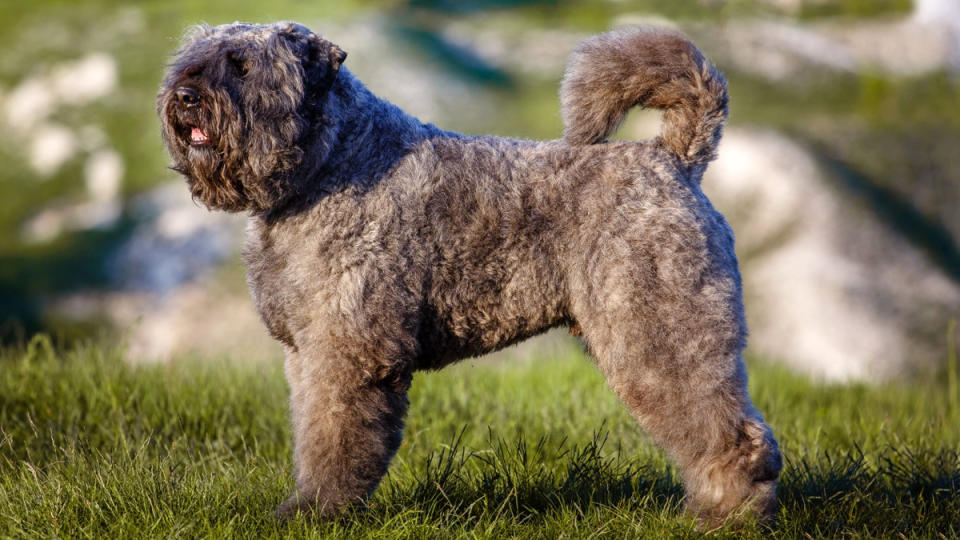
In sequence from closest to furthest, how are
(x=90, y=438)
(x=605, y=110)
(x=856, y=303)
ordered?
1. (x=605, y=110)
2. (x=90, y=438)
3. (x=856, y=303)

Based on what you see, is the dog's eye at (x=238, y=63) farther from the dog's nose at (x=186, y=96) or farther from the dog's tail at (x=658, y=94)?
the dog's tail at (x=658, y=94)

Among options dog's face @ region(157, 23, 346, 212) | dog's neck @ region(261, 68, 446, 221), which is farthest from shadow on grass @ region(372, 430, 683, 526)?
dog's face @ region(157, 23, 346, 212)

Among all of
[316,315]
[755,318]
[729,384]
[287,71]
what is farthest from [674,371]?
[755,318]

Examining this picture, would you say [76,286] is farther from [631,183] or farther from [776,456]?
[776,456]

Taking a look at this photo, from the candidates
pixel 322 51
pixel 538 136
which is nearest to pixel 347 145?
pixel 322 51

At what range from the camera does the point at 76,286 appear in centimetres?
964

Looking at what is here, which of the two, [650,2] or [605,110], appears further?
[650,2]

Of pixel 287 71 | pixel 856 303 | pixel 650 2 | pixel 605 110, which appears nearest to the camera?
pixel 287 71

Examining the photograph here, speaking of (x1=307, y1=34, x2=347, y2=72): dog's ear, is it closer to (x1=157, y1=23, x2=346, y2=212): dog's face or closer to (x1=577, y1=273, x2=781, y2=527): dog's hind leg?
→ (x1=157, y1=23, x2=346, y2=212): dog's face

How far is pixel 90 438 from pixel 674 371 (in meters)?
3.97

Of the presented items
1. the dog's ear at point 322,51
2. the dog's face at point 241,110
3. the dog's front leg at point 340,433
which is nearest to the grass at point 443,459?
the dog's front leg at point 340,433

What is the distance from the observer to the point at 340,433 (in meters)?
4.05

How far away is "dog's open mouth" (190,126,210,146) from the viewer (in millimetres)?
4023

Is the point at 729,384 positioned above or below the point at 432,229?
below
